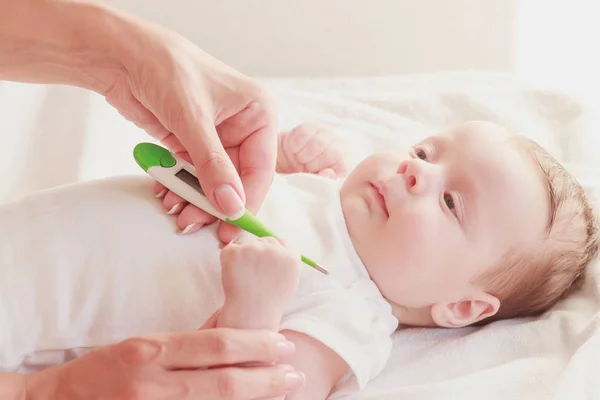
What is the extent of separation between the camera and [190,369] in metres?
0.82

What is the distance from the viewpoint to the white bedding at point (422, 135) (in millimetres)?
1009

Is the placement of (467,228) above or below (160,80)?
below

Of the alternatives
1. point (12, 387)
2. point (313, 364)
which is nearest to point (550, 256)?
point (313, 364)

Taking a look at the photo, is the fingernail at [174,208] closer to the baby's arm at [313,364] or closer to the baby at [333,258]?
the baby at [333,258]

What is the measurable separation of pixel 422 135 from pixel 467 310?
0.54 m

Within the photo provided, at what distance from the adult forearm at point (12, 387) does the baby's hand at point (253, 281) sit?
248mm

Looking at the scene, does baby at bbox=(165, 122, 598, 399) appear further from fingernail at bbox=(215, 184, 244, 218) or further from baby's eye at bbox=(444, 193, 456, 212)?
fingernail at bbox=(215, 184, 244, 218)

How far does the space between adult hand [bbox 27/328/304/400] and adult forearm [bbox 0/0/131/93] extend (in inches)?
17.3

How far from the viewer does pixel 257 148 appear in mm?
1033

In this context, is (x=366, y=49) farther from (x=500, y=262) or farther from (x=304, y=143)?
(x=500, y=262)

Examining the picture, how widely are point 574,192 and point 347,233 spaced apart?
1.15ft

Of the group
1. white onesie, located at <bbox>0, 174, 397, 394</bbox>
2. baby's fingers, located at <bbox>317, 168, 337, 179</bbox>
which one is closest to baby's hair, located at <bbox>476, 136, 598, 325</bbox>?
white onesie, located at <bbox>0, 174, 397, 394</bbox>

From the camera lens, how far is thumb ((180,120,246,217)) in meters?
0.88

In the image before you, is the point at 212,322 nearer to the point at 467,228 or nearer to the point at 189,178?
the point at 189,178
